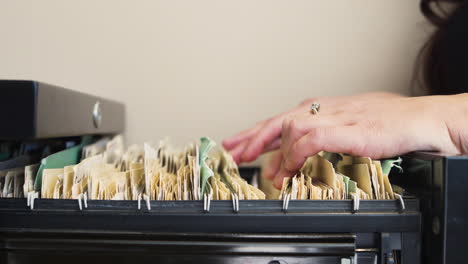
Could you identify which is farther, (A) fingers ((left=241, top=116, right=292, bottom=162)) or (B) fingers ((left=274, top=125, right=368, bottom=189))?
(A) fingers ((left=241, top=116, right=292, bottom=162))

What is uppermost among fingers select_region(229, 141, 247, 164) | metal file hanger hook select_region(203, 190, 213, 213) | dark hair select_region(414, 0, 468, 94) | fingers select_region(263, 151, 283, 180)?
dark hair select_region(414, 0, 468, 94)

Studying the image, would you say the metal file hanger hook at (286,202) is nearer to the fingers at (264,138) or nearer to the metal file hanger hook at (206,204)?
the metal file hanger hook at (206,204)

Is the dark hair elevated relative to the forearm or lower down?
elevated

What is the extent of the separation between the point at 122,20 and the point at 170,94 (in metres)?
0.20

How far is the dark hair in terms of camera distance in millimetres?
794

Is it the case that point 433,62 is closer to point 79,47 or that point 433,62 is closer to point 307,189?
point 307,189

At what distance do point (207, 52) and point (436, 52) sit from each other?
1.63ft

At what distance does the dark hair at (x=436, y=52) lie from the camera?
794mm

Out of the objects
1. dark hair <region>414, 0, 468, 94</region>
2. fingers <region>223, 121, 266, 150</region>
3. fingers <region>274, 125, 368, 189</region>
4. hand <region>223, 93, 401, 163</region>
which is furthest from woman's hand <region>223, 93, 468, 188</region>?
dark hair <region>414, 0, 468, 94</region>

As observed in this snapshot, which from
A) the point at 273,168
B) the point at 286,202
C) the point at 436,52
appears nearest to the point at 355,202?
the point at 286,202

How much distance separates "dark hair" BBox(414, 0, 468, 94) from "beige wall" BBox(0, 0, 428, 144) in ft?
0.14

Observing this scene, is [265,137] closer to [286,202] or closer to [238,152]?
[238,152]

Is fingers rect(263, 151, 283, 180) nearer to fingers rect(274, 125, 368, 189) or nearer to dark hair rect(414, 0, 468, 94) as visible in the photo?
fingers rect(274, 125, 368, 189)

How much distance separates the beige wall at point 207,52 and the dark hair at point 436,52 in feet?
0.14
